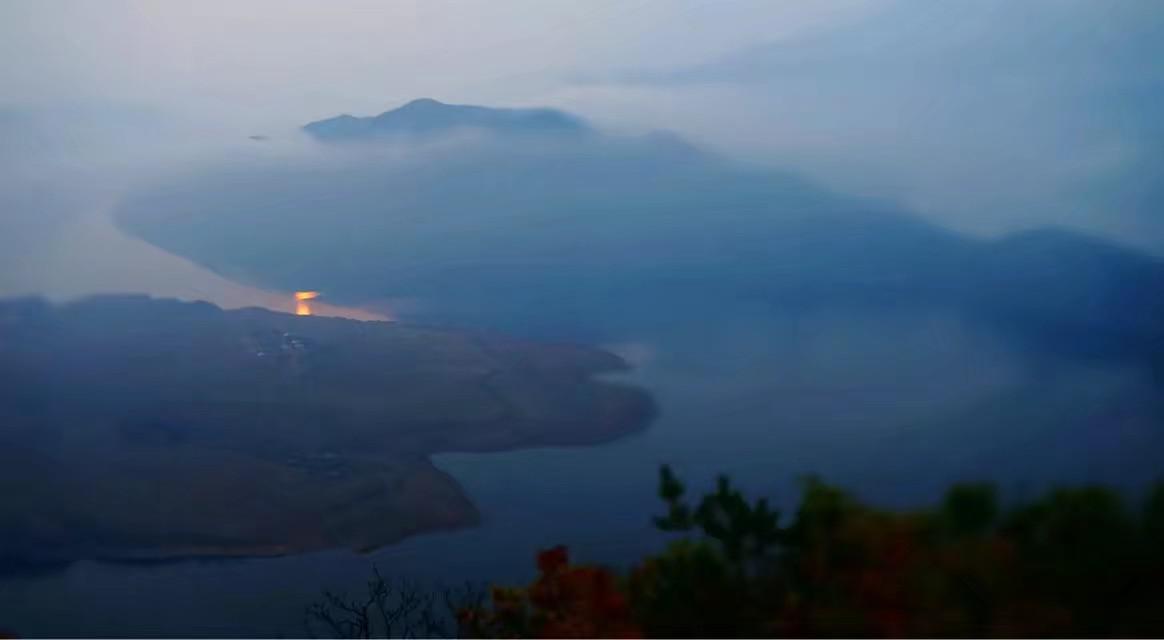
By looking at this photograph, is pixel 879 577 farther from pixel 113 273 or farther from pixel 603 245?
pixel 113 273

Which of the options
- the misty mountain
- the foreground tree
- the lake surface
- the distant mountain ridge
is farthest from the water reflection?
the foreground tree

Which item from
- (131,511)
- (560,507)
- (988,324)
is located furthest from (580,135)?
(131,511)

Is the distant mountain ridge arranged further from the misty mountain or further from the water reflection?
the water reflection

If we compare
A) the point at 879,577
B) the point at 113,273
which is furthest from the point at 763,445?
the point at 113,273

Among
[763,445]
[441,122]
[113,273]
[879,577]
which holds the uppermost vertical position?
[441,122]

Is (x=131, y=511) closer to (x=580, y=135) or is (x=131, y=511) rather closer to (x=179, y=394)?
(x=179, y=394)
